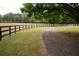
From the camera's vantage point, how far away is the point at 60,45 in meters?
2.08

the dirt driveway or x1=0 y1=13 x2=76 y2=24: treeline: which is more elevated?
x1=0 y1=13 x2=76 y2=24: treeline

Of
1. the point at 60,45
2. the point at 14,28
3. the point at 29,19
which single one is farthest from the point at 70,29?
the point at 14,28

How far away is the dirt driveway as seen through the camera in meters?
2.06

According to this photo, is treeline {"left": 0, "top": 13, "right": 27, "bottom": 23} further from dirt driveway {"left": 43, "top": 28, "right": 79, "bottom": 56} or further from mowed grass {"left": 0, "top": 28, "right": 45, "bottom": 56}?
dirt driveway {"left": 43, "top": 28, "right": 79, "bottom": 56}

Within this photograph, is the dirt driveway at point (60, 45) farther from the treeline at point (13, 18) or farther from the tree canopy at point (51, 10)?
the treeline at point (13, 18)

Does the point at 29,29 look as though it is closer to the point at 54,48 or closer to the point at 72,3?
the point at 54,48

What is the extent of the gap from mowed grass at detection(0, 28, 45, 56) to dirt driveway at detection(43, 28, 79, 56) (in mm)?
90

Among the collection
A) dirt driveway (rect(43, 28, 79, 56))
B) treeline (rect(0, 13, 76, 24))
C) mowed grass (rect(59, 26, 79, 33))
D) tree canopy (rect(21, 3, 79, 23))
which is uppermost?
tree canopy (rect(21, 3, 79, 23))

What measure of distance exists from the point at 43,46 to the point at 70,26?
365 millimetres

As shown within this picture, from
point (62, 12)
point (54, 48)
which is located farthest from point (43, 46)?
point (62, 12)

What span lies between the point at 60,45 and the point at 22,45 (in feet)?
1.34

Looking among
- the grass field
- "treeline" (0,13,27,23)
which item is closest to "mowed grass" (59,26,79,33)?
the grass field

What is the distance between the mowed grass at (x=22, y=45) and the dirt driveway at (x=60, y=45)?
9 centimetres

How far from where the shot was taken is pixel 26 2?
2.09 metres
